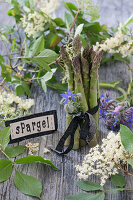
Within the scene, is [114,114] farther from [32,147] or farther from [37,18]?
[37,18]

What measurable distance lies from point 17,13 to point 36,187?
98 cm

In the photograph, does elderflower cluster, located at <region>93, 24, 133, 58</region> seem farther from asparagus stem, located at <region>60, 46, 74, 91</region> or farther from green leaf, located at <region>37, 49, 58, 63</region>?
asparagus stem, located at <region>60, 46, 74, 91</region>

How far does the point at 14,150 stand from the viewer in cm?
119

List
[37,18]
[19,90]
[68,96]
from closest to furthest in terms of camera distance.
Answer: [68,96] < [19,90] < [37,18]

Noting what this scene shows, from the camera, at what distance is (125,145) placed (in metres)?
0.98

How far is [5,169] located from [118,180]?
37 cm

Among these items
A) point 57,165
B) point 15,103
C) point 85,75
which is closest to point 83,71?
point 85,75

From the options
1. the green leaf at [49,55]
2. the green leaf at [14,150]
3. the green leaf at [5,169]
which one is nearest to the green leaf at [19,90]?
the green leaf at [49,55]

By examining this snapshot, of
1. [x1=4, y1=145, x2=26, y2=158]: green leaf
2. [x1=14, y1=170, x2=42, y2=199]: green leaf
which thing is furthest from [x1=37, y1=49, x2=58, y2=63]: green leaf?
[x1=14, y1=170, x2=42, y2=199]: green leaf

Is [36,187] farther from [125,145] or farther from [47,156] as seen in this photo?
[125,145]

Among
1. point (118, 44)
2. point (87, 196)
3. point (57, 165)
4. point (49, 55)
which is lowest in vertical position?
point (87, 196)

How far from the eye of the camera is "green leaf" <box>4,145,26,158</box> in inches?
45.9

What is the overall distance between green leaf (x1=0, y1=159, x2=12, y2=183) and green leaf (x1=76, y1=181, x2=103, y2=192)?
229 mm

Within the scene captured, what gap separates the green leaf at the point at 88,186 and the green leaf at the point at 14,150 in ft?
0.82
